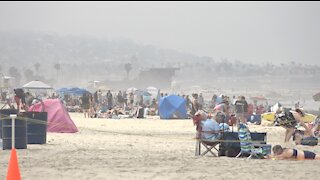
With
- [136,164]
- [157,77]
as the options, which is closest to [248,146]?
[136,164]

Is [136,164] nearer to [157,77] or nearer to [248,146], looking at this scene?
[248,146]

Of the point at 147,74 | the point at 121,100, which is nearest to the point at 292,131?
the point at 121,100

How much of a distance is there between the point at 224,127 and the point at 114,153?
242cm

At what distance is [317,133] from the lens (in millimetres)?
17125

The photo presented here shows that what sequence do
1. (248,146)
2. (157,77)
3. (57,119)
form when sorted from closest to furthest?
(248,146) < (57,119) < (157,77)

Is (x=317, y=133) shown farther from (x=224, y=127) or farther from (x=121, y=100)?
(x=121, y=100)

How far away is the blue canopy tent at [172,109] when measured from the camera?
29.6 metres

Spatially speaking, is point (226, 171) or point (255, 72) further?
point (255, 72)

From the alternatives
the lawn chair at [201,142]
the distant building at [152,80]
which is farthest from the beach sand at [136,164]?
the distant building at [152,80]

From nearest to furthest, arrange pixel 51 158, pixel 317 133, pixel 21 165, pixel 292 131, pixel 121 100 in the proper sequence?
pixel 21 165, pixel 51 158, pixel 292 131, pixel 317 133, pixel 121 100

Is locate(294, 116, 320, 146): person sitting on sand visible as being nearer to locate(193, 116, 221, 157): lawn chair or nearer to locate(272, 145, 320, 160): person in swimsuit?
locate(272, 145, 320, 160): person in swimsuit

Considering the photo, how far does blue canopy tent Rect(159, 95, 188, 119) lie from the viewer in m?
29.6

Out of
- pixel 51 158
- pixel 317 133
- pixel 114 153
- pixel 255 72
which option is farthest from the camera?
pixel 255 72

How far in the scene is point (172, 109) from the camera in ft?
97.6
